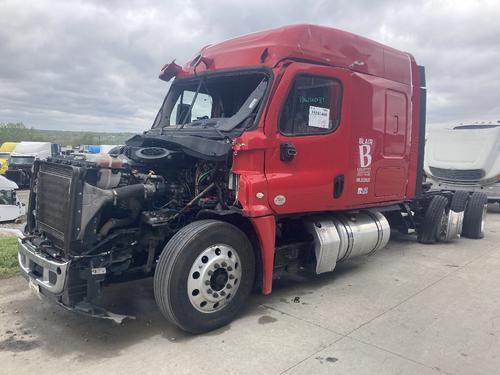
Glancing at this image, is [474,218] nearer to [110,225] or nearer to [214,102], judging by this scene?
[214,102]

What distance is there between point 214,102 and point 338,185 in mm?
1896

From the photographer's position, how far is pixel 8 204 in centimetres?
1144

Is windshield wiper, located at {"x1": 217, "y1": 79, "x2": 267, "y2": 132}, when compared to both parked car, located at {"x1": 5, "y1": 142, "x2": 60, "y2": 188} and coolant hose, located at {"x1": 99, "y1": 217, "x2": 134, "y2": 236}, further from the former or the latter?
parked car, located at {"x1": 5, "y1": 142, "x2": 60, "y2": 188}

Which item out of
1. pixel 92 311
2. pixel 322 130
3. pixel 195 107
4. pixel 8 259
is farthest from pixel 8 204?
pixel 322 130

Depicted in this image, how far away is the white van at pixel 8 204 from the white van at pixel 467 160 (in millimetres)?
11155

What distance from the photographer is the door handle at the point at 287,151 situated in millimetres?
4844

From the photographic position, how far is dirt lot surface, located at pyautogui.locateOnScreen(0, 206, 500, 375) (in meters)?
3.75

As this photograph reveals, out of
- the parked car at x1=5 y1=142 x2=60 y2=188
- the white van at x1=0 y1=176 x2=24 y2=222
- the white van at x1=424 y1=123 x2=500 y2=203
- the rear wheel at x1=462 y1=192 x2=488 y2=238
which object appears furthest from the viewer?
the parked car at x1=5 y1=142 x2=60 y2=188

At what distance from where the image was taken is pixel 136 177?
15.4 feet

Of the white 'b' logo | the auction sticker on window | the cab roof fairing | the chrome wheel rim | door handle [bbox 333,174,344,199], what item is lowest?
the chrome wheel rim

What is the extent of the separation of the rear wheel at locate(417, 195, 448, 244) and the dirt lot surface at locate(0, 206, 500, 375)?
7.40 ft

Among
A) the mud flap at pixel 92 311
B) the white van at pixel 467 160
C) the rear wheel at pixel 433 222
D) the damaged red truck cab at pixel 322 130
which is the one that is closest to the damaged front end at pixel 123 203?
the mud flap at pixel 92 311


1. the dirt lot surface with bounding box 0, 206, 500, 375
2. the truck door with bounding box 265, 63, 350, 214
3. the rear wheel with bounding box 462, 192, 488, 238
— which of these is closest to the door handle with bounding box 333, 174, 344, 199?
the truck door with bounding box 265, 63, 350, 214

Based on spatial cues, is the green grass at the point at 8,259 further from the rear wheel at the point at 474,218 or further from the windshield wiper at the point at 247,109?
the rear wheel at the point at 474,218
